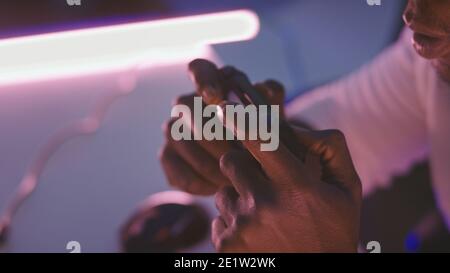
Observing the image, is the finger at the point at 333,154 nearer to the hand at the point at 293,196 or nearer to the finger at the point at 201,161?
the hand at the point at 293,196

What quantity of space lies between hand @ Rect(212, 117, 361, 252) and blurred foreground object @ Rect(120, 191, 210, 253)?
0.76 ft

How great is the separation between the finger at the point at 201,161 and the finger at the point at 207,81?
75 mm

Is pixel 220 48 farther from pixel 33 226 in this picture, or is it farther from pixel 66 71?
pixel 33 226

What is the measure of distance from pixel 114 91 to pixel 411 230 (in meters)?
0.55

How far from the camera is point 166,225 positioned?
0.88m

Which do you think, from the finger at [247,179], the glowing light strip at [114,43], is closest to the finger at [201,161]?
the finger at [247,179]

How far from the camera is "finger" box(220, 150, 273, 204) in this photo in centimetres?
62

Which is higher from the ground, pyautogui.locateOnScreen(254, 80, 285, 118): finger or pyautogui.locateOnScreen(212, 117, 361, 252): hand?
pyautogui.locateOnScreen(254, 80, 285, 118): finger

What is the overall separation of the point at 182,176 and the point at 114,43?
0.30 meters

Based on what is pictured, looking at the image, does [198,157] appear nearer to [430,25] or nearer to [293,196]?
[293,196]

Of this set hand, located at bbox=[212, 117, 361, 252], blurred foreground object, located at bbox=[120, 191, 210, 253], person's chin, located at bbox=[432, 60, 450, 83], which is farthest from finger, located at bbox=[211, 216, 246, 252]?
person's chin, located at bbox=[432, 60, 450, 83]

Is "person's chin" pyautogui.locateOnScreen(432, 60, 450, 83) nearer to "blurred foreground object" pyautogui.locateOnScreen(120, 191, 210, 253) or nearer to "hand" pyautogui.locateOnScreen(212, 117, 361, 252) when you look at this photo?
"hand" pyautogui.locateOnScreen(212, 117, 361, 252)

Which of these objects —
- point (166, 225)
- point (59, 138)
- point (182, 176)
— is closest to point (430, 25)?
point (182, 176)

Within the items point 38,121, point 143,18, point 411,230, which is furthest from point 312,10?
point 38,121
